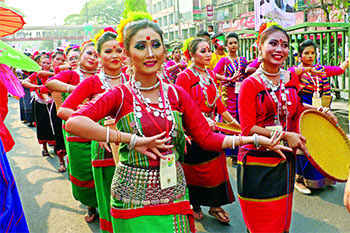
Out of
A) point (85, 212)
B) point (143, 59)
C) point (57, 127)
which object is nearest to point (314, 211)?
point (85, 212)

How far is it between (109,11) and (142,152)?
89.2 m

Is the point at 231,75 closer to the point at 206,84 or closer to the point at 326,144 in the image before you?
the point at 206,84

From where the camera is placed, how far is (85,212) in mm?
4852

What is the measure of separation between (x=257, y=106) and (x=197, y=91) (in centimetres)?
139

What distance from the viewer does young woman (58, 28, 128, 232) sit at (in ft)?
11.9

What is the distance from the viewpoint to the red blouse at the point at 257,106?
3090 mm

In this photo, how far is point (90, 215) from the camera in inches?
181

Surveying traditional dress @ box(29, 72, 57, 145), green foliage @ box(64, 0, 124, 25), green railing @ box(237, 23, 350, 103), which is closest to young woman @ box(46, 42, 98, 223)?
green railing @ box(237, 23, 350, 103)

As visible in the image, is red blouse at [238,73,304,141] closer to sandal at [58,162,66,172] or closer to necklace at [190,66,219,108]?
necklace at [190,66,219,108]

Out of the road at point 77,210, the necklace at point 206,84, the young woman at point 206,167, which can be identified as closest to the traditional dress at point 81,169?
the road at point 77,210

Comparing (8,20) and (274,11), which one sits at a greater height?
(274,11)

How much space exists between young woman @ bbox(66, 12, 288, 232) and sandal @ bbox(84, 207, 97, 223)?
218cm

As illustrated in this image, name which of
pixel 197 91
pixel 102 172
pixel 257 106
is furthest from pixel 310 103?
pixel 102 172

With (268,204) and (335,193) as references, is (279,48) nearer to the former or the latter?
(268,204)
